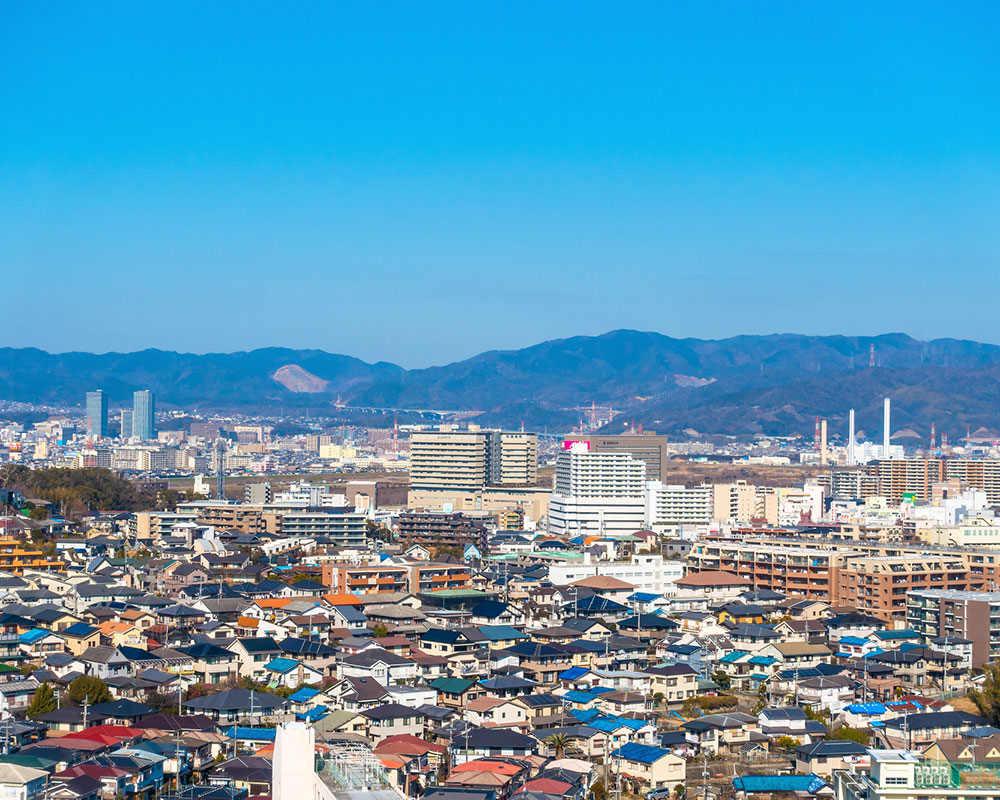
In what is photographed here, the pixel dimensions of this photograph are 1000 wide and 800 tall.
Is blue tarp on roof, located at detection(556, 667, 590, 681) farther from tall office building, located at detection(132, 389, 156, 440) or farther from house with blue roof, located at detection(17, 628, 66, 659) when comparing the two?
tall office building, located at detection(132, 389, 156, 440)

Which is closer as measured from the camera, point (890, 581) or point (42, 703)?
point (42, 703)

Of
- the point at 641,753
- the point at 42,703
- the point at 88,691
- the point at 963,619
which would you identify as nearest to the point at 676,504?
the point at 963,619

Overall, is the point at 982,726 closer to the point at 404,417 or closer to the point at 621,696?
the point at 621,696

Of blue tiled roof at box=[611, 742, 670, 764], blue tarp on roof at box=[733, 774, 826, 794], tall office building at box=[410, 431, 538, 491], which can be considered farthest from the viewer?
tall office building at box=[410, 431, 538, 491]

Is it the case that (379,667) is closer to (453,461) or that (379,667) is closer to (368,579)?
(368,579)

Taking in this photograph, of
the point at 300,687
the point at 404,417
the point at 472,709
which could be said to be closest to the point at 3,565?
the point at 300,687

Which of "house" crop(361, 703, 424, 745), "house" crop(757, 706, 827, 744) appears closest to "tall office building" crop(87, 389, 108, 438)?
"house" crop(361, 703, 424, 745)
